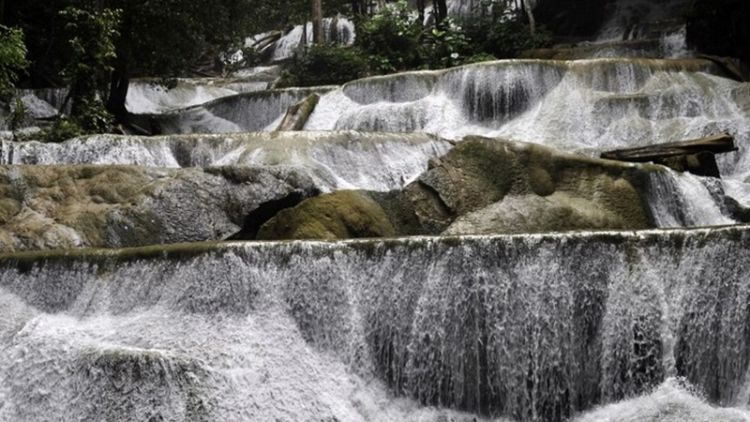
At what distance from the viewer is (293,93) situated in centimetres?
1891

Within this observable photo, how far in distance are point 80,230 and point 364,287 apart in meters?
3.96

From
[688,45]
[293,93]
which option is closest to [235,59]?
[293,93]

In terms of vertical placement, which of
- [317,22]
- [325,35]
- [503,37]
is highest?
[317,22]

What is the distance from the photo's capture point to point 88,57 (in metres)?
16.7

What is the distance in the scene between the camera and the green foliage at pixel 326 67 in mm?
22000

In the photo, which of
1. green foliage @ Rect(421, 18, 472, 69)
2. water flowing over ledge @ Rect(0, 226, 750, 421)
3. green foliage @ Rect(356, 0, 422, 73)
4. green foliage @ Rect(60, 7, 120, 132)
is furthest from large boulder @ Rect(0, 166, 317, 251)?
green foliage @ Rect(356, 0, 422, 73)

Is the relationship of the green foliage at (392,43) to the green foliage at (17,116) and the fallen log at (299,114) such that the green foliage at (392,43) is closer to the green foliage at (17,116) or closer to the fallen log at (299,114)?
the fallen log at (299,114)

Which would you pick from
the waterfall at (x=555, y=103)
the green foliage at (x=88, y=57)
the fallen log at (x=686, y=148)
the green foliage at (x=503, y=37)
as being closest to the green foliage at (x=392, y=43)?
the green foliage at (x=503, y=37)

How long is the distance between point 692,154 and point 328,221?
535 centimetres

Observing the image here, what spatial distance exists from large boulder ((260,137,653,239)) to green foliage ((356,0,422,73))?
11537 millimetres

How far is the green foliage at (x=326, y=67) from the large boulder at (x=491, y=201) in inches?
444

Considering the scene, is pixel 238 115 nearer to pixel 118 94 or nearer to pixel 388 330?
pixel 118 94

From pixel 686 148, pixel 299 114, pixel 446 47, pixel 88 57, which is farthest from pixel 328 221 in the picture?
pixel 446 47

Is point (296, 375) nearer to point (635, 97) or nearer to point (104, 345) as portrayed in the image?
point (104, 345)
